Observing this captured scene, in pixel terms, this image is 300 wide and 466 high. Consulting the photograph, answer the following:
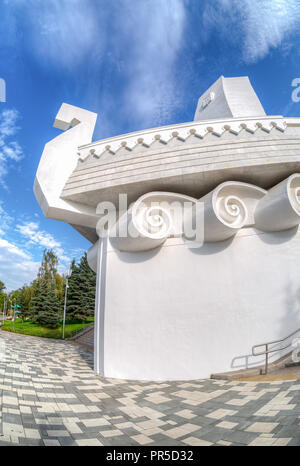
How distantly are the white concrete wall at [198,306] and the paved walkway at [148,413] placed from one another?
777mm

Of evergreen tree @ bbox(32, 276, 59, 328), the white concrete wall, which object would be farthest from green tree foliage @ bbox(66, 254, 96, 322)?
the white concrete wall

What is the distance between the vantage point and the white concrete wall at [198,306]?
6238 mm

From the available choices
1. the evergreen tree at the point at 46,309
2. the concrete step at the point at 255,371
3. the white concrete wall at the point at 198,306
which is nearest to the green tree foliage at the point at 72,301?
the evergreen tree at the point at 46,309

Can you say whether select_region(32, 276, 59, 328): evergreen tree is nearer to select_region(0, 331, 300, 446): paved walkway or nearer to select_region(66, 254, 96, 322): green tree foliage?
select_region(66, 254, 96, 322): green tree foliage

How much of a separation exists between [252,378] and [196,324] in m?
1.80

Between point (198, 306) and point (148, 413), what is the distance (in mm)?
3097

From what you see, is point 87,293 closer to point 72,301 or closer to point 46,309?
point 72,301

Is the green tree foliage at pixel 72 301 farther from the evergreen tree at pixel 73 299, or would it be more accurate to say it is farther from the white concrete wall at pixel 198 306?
the white concrete wall at pixel 198 306

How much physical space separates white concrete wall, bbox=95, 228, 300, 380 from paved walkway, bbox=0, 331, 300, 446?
2.55 ft

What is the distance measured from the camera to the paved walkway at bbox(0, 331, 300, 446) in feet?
9.57

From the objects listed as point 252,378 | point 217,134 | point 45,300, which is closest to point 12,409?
point 252,378

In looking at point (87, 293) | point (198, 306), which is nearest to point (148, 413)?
point (198, 306)

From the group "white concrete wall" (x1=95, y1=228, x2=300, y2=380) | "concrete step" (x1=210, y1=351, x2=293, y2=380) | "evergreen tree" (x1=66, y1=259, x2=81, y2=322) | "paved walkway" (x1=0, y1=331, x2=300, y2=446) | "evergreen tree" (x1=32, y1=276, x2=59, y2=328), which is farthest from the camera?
"evergreen tree" (x1=66, y1=259, x2=81, y2=322)
